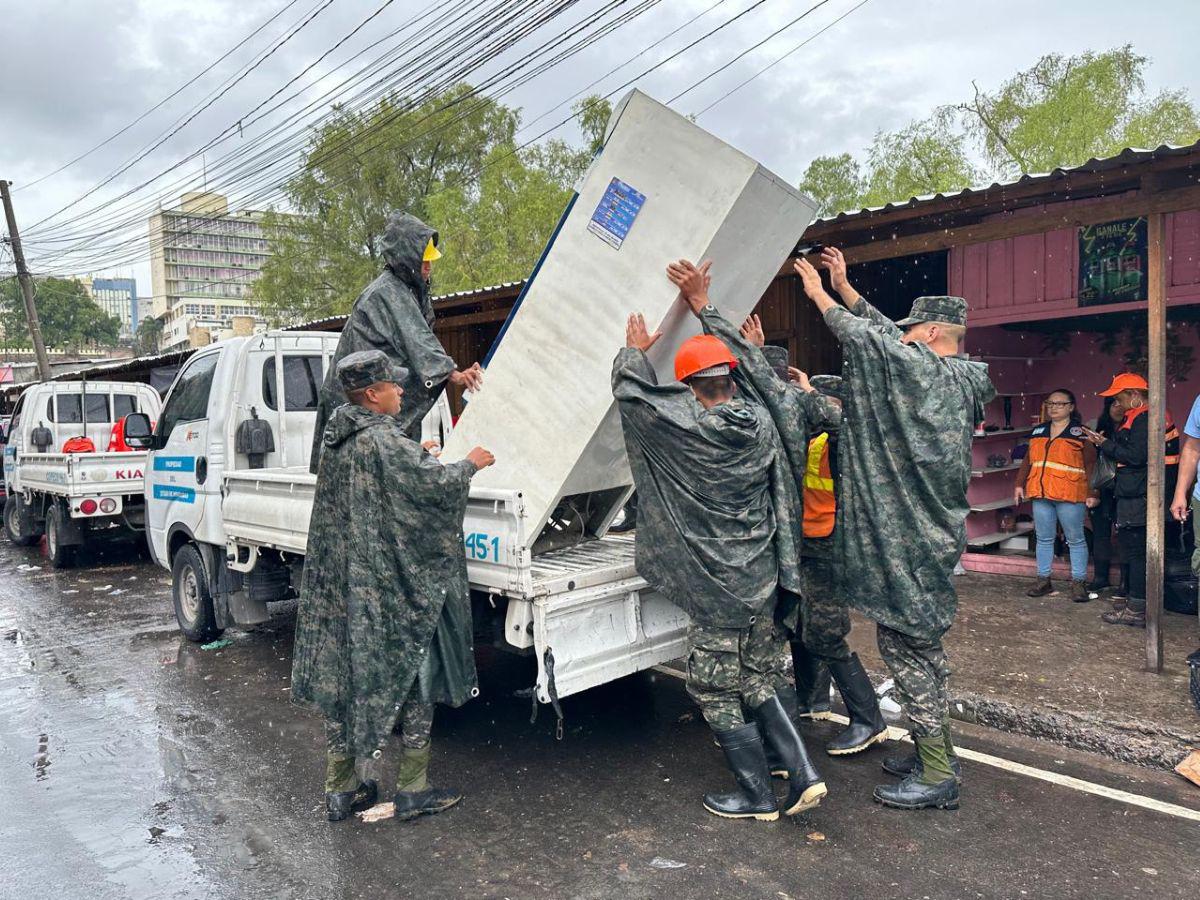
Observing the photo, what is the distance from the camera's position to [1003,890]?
9.40ft

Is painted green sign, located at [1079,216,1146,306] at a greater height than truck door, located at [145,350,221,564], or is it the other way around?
painted green sign, located at [1079,216,1146,306]

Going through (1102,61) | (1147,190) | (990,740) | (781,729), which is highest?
(1102,61)

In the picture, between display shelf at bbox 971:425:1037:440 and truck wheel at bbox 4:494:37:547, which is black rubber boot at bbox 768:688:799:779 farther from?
truck wheel at bbox 4:494:37:547

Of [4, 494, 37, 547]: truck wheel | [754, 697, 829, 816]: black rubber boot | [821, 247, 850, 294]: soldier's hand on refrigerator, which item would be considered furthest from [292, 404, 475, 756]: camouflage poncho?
[4, 494, 37, 547]: truck wheel

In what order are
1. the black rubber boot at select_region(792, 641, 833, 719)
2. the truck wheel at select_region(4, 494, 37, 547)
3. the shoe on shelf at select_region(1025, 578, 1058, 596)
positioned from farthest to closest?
the truck wheel at select_region(4, 494, 37, 547)
the shoe on shelf at select_region(1025, 578, 1058, 596)
the black rubber boot at select_region(792, 641, 833, 719)

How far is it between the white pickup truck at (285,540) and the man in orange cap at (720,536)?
15.5 inches

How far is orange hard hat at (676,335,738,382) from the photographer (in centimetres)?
338

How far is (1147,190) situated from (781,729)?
4180 mm

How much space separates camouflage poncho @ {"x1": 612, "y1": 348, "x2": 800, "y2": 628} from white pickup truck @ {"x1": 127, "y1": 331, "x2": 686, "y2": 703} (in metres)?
0.41

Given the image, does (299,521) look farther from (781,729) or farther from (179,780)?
(781,729)

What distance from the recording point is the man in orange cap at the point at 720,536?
132 inches

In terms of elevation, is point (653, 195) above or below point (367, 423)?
above

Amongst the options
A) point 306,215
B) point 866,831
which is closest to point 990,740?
point 866,831

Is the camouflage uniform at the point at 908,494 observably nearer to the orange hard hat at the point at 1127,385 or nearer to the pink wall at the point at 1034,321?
the orange hard hat at the point at 1127,385
